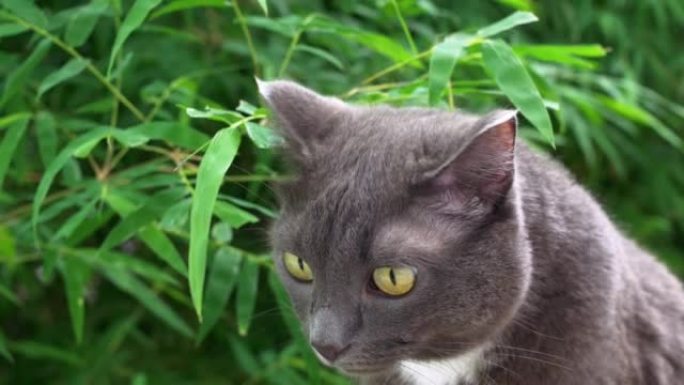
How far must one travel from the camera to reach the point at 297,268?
1434 millimetres

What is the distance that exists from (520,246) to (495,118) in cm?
18

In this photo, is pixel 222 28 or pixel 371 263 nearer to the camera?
pixel 371 263

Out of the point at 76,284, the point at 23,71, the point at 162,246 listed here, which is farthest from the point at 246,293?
the point at 23,71

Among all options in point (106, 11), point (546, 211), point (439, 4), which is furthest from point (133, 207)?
point (439, 4)

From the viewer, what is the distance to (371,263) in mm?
1330

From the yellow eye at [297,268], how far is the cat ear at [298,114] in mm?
131

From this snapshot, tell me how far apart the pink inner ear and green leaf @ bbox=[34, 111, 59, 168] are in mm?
732

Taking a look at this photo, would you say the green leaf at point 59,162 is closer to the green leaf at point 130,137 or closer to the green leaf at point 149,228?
the green leaf at point 130,137

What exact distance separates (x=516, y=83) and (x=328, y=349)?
0.47 meters

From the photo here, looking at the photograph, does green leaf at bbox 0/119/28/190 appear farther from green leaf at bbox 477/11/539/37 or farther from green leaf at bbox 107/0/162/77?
green leaf at bbox 477/11/539/37

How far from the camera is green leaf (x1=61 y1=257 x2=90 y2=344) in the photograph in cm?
186

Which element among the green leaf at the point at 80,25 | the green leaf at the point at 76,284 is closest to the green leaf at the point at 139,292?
the green leaf at the point at 76,284

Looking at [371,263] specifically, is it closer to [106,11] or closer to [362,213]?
[362,213]

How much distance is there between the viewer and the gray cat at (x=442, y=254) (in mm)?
1337
